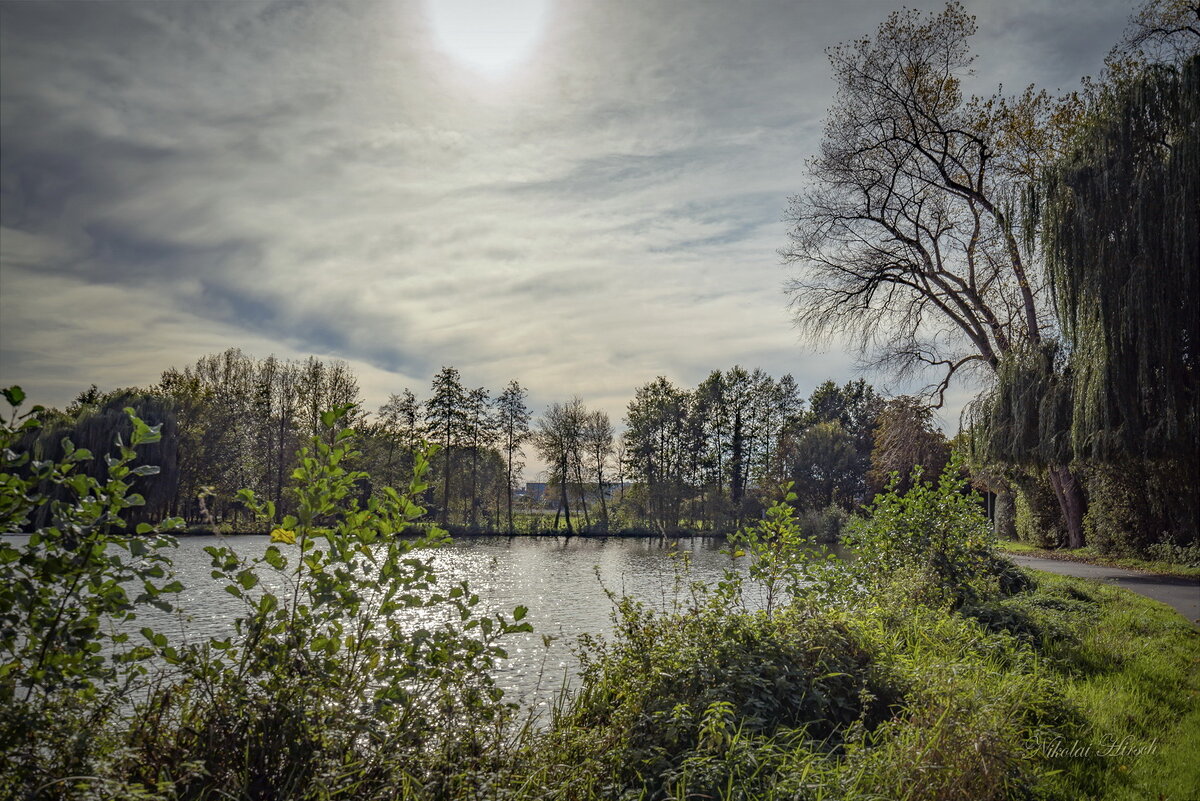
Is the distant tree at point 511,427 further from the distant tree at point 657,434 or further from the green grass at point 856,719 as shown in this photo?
the green grass at point 856,719

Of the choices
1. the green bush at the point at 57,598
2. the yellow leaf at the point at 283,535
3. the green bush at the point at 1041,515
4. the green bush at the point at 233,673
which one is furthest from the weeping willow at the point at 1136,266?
the green bush at the point at 57,598

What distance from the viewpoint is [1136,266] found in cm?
1162

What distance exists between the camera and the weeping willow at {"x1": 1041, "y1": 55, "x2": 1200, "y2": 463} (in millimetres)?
11258

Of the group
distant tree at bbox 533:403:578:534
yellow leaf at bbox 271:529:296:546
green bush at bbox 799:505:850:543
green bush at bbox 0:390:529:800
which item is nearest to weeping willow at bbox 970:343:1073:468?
green bush at bbox 0:390:529:800

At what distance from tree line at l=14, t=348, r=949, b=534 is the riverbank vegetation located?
28.7 meters

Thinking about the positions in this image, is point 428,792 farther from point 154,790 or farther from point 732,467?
point 732,467

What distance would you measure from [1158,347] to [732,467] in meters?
42.4

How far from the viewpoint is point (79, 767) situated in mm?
2457

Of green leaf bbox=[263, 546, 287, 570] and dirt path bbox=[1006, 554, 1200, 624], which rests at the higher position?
green leaf bbox=[263, 546, 287, 570]

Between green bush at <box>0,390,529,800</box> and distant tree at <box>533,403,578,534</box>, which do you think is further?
distant tree at <box>533,403,578,534</box>

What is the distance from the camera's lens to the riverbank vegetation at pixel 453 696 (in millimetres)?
2598

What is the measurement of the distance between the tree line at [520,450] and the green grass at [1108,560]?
1144 cm

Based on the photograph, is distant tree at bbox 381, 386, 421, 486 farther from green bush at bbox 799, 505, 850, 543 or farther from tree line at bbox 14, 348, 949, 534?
green bush at bbox 799, 505, 850, 543

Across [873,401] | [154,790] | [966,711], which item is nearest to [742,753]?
[966,711]
